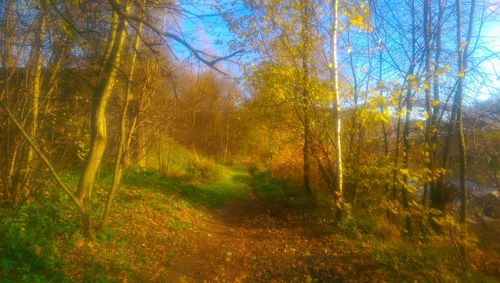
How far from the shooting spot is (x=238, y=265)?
6965 millimetres

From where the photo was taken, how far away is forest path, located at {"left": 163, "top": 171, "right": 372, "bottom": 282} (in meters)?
6.41

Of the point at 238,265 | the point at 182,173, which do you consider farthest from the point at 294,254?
the point at 182,173

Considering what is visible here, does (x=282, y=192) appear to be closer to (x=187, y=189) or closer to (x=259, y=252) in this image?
(x=187, y=189)

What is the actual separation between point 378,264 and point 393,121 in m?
4.87

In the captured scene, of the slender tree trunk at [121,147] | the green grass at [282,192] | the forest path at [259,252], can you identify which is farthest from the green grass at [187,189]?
the slender tree trunk at [121,147]

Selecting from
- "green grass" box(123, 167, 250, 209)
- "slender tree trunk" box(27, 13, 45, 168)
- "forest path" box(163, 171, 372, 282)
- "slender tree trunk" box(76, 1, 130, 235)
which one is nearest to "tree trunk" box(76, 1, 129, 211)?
"slender tree trunk" box(76, 1, 130, 235)

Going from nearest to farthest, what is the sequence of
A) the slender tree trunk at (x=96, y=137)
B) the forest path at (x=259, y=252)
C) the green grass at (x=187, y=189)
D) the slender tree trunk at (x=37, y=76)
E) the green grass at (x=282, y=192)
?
1. the slender tree trunk at (x=37, y=76)
2. the forest path at (x=259, y=252)
3. the slender tree trunk at (x=96, y=137)
4. the green grass at (x=187, y=189)
5. the green grass at (x=282, y=192)

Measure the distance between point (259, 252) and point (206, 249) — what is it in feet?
4.30

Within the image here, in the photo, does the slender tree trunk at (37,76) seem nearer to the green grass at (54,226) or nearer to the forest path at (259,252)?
the green grass at (54,226)

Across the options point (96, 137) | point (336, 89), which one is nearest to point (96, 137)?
point (96, 137)

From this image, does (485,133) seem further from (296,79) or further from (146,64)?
(146,64)

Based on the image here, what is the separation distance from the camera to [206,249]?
778 centimetres

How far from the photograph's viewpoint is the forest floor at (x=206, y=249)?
17.2ft

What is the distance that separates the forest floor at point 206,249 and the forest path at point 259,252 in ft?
0.07
